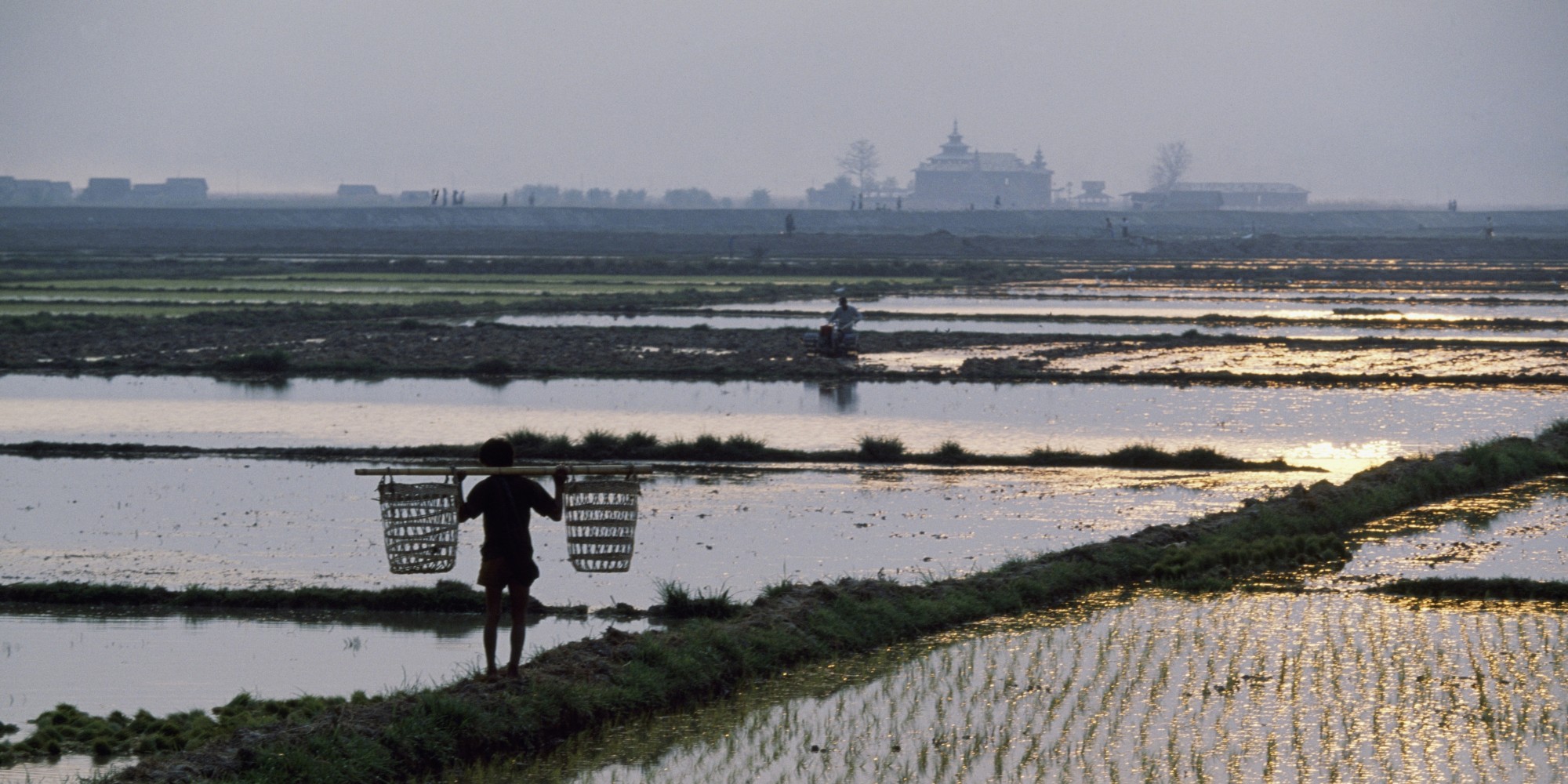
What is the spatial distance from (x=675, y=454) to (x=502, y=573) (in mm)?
10354

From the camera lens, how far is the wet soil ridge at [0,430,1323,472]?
1733cm

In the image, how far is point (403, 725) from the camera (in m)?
7.23

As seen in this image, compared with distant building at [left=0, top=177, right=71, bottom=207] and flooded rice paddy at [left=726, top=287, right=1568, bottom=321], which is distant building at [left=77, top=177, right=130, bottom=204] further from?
flooded rice paddy at [left=726, top=287, right=1568, bottom=321]

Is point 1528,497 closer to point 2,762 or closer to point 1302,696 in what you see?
point 1302,696

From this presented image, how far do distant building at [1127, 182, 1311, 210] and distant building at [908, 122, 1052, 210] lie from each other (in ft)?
42.9

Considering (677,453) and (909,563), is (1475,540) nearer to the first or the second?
(909,563)

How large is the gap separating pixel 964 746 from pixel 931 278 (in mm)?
49259

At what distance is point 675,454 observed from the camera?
708 inches

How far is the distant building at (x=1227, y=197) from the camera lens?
152 m

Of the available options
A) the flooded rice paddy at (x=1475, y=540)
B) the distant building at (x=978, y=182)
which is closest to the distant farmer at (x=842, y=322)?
the flooded rice paddy at (x=1475, y=540)

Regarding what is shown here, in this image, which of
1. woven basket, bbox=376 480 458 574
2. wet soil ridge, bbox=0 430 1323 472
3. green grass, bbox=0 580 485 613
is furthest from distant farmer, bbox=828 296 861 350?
woven basket, bbox=376 480 458 574

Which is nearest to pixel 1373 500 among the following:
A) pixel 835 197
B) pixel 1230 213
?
pixel 1230 213

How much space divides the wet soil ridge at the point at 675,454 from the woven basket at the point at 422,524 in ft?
29.3

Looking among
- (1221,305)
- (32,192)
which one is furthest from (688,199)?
(1221,305)
